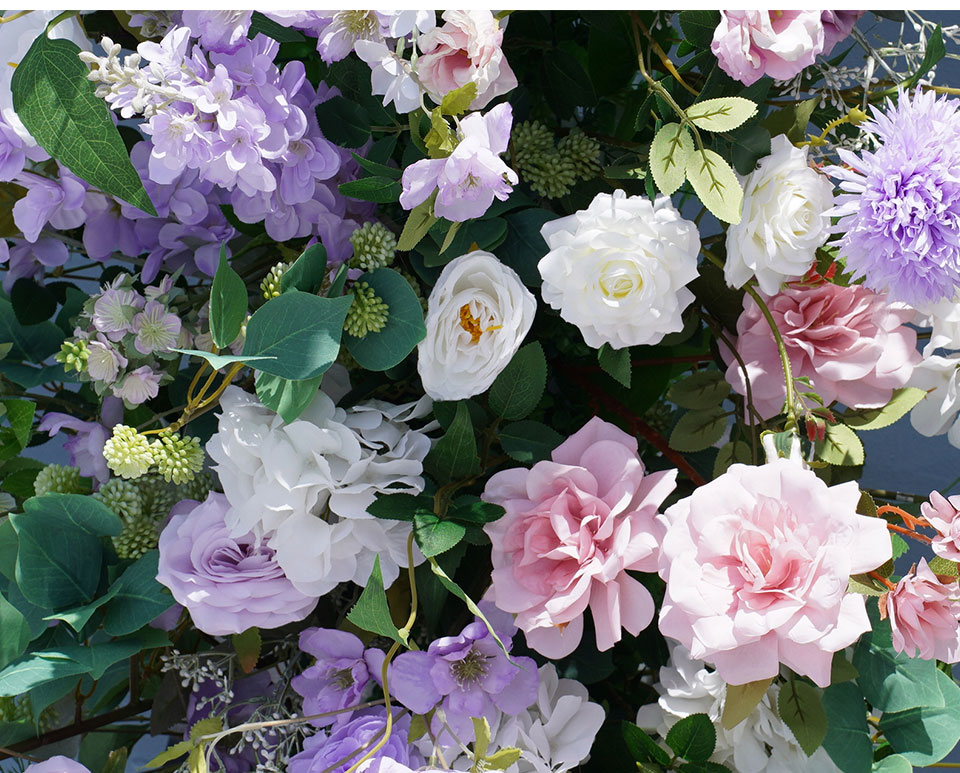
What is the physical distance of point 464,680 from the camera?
442mm

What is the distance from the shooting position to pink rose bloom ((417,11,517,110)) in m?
0.37

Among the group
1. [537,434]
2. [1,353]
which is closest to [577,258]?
[537,434]

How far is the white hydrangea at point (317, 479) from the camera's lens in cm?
41

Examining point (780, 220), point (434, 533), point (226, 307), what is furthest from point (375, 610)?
point (780, 220)

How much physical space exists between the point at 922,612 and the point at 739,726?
120 mm

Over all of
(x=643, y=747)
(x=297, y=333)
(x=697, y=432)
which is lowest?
(x=643, y=747)

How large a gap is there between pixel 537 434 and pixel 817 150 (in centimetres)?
22

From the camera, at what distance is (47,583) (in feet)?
1.41

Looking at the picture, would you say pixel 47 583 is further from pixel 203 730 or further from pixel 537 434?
pixel 537 434

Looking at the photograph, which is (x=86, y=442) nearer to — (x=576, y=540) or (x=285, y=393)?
(x=285, y=393)

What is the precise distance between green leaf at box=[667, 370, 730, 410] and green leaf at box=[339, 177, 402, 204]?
0.19m

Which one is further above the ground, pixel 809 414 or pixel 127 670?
pixel 809 414

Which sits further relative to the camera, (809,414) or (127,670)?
(127,670)

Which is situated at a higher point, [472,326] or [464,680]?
[472,326]
